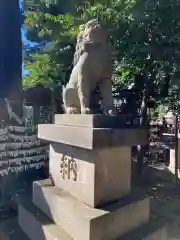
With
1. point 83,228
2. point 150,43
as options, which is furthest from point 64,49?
point 83,228

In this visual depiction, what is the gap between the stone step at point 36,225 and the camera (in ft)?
8.73

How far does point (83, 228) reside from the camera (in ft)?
7.80

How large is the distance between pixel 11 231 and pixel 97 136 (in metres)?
2.21

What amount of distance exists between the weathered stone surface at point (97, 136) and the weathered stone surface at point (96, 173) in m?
0.15

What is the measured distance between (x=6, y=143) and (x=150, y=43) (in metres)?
3.36

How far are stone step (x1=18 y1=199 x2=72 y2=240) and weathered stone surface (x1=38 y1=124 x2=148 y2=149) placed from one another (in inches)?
38.8

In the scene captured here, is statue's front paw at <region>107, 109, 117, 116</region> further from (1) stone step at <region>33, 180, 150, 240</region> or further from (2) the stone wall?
(2) the stone wall

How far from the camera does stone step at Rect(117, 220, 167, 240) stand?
258 cm

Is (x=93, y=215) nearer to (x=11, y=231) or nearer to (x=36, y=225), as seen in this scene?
(x=36, y=225)

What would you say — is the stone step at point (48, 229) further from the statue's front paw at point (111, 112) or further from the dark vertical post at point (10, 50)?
the dark vertical post at point (10, 50)

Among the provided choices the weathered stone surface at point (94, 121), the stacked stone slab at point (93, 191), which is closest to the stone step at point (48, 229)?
the stacked stone slab at point (93, 191)

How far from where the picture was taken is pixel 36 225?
9.70ft

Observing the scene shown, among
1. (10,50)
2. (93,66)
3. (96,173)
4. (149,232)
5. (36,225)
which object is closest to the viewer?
(96,173)

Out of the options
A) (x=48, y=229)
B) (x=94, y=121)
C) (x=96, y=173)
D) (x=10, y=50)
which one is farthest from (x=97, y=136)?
(x=10, y=50)
